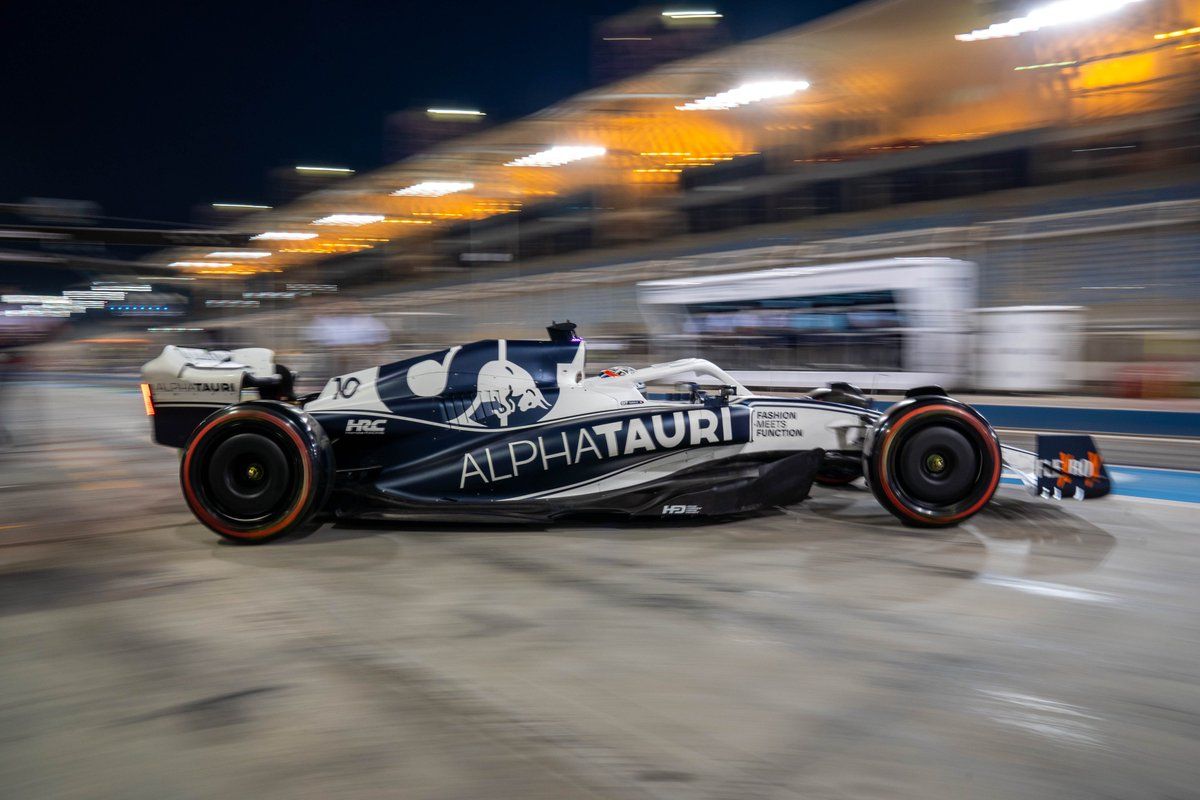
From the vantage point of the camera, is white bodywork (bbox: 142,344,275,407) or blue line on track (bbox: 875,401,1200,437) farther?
blue line on track (bbox: 875,401,1200,437)

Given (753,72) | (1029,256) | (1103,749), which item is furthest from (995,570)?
(753,72)

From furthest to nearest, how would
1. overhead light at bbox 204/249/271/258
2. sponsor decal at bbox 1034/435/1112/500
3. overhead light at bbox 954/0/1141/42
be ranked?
overhead light at bbox 204/249/271/258 → overhead light at bbox 954/0/1141/42 → sponsor decal at bbox 1034/435/1112/500

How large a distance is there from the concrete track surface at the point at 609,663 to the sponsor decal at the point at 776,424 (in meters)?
0.62

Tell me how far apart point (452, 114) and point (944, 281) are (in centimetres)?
4611

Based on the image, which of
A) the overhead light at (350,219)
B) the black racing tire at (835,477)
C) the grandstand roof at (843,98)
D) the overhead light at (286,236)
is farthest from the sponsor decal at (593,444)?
the overhead light at (286,236)

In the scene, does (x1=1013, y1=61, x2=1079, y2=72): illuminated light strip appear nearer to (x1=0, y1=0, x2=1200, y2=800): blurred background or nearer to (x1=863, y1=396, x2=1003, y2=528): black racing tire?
(x1=0, y1=0, x2=1200, y2=800): blurred background

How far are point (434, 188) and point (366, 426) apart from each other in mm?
35266

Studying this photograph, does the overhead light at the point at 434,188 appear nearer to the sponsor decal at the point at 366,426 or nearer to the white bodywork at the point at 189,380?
the white bodywork at the point at 189,380

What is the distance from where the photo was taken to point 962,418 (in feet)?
16.5

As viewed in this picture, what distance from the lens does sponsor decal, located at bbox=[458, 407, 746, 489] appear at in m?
5.16

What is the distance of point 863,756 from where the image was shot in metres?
2.29

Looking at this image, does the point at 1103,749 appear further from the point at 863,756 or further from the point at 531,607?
the point at 531,607

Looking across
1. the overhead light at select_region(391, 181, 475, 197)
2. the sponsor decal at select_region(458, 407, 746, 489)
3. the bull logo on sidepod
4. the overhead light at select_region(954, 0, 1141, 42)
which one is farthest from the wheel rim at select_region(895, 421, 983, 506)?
the overhead light at select_region(391, 181, 475, 197)

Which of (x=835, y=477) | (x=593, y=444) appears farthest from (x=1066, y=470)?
(x=593, y=444)
